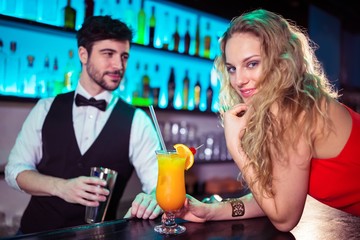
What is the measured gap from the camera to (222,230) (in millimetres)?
1229

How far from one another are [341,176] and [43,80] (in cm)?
195

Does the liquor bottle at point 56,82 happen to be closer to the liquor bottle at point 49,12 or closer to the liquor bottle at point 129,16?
the liquor bottle at point 49,12

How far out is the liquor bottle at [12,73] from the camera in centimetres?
243

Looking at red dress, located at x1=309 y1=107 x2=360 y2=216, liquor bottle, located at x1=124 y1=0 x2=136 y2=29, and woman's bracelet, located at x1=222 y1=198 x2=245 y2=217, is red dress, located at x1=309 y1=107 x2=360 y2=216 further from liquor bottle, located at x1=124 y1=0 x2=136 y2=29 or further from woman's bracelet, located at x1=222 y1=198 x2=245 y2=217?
liquor bottle, located at x1=124 y1=0 x2=136 y2=29

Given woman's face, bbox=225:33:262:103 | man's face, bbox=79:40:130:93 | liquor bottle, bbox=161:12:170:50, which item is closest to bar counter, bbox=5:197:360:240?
woman's face, bbox=225:33:262:103

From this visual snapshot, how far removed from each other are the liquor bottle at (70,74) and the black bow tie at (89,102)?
372 millimetres

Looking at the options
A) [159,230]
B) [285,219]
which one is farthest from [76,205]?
[285,219]

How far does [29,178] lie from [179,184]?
1.14m

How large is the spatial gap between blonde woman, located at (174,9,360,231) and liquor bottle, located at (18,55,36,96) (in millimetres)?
1442

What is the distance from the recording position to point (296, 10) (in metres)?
4.04

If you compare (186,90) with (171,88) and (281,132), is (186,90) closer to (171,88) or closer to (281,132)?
(171,88)

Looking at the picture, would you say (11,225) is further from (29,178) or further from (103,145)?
(103,145)

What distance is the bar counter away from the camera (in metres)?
1.13

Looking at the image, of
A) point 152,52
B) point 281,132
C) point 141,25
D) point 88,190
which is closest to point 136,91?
point 152,52
